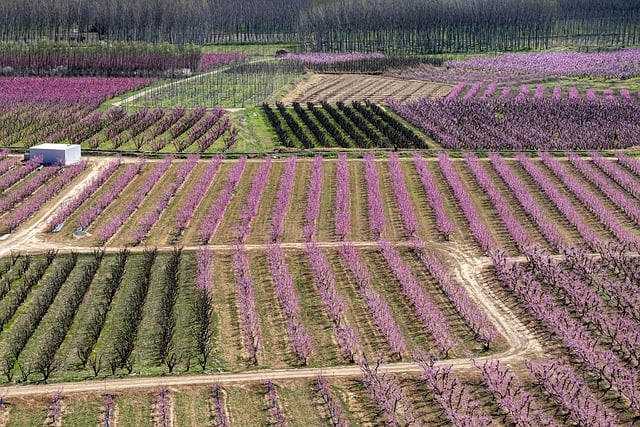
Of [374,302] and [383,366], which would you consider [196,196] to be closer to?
[374,302]

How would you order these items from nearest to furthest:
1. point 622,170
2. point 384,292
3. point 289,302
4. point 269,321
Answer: point 269,321, point 289,302, point 384,292, point 622,170

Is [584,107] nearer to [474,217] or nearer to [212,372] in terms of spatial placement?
[474,217]

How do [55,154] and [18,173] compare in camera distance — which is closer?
[18,173]

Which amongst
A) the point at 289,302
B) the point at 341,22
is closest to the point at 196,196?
the point at 289,302

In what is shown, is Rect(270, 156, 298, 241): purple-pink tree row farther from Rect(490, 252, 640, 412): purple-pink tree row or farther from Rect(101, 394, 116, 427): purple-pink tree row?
Rect(101, 394, 116, 427): purple-pink tree row

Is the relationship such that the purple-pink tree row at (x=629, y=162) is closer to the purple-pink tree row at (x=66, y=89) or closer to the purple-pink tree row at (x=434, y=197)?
the purple-pink tree row at (x=434, y=197)
